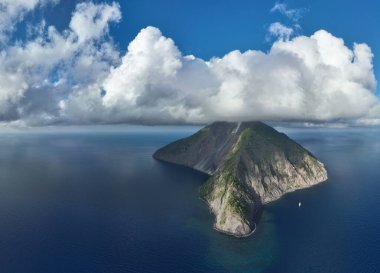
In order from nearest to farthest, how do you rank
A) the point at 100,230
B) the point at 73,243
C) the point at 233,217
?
the point at 73,243, the point at 100,230, the point at 233,217

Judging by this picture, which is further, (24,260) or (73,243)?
(73,243)

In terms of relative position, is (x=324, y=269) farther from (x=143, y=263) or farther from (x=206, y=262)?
(x=143, y=263)

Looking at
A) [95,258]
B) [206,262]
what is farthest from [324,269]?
[95,258]

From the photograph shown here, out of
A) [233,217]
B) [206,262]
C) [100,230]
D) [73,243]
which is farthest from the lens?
[233,217]

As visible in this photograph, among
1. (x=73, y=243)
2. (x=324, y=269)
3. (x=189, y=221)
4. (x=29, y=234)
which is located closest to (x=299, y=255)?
(x=324, y=269)

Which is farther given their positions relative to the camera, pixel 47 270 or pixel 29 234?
pixel 29 234

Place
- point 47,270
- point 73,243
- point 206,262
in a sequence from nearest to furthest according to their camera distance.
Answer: point 47,270 < point 206,262 < point 73,243

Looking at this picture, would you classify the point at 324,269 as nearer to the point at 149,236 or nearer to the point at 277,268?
the point at 277,268

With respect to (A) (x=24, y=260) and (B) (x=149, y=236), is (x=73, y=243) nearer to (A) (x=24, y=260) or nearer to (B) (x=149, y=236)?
(A) (x=24, y=260)

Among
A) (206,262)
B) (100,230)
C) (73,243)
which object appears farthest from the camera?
(100,230)
